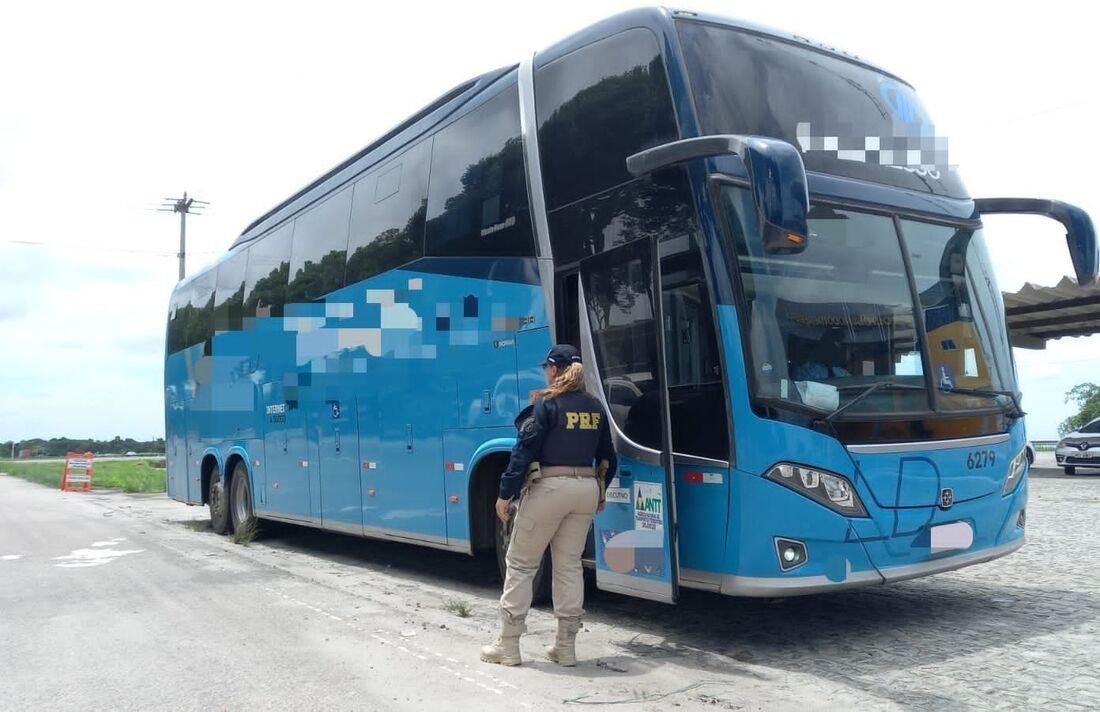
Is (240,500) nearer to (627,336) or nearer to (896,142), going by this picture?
(627,336)

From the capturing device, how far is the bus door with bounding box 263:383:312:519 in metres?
11.2

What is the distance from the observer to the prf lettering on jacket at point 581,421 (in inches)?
214

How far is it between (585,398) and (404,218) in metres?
4.01

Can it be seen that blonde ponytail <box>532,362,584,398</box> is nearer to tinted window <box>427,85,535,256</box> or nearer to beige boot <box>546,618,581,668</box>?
beige boot <box>546,618,581,668</box>

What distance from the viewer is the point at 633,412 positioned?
19.7 ft

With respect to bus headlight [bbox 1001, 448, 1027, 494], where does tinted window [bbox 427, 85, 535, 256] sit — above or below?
above

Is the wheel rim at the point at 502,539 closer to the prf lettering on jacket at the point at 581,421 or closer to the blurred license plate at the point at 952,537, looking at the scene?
the prf lettering on jacket at the point at 581,421

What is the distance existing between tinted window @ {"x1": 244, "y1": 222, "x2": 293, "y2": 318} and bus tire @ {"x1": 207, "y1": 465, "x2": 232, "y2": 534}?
305 cm

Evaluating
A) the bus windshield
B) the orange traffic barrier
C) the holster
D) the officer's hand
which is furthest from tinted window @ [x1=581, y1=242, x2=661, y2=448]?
the orange traffic barrier

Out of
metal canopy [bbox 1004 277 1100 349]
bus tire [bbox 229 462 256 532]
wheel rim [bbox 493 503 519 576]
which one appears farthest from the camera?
metal canopy [bbox 1004 277 1100 349]

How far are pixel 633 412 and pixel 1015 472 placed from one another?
2.71 metres

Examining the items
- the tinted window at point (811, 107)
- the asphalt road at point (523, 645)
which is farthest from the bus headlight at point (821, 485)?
the tinted window at point (811, 107)

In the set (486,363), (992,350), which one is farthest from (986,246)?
(486,363)

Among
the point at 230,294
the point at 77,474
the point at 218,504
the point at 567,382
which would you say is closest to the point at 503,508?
the point at 567,382
